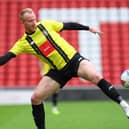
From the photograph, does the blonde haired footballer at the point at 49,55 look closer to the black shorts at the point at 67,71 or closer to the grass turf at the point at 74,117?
the black shorts at the point at 67,71

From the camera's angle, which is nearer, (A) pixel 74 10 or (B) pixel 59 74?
(B) pixel 59 74

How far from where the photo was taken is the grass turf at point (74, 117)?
371 inches

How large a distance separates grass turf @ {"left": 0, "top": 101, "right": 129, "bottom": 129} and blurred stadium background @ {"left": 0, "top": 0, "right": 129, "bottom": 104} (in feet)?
5.66

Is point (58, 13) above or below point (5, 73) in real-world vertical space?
above

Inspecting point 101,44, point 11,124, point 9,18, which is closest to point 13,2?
point 9,18

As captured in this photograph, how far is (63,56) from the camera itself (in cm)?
766

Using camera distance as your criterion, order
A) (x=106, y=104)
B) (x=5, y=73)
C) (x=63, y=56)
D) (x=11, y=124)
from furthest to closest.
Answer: (x=5, y=73) < (x=106, y=104) < (x=11, y=124) < (x=63, y=56)

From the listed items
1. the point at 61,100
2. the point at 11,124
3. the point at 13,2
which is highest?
the point at 13,2

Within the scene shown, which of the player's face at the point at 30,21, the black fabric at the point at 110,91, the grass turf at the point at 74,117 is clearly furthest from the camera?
the grass turf at the point at 74,117

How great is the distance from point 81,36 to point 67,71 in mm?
9228

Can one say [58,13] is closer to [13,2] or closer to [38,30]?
[13,2]

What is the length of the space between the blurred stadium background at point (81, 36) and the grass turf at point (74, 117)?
1.72 meters

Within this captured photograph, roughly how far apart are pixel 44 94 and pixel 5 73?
840 centimetres

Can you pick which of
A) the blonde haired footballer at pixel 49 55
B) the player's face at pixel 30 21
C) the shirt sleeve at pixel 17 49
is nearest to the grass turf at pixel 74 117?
the blonde haired footballer at pixel 49 55
